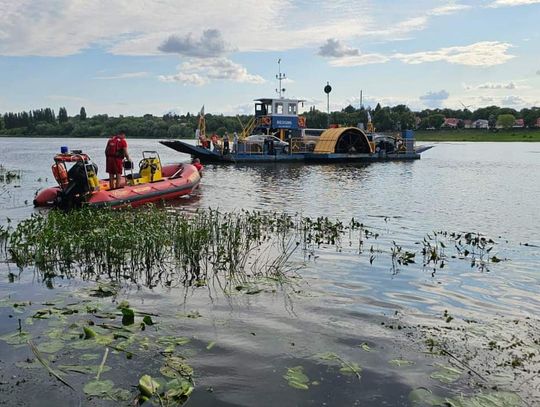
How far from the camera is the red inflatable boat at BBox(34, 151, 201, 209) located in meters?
14.7

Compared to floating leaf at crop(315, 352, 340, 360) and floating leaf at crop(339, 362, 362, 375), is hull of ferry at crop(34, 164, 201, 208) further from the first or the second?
→ floating leaf at crop(339, 362, 362, 375)

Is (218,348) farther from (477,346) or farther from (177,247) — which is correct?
(177,247)

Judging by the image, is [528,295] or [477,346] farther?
[528,295]

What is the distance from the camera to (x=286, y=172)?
110 ft

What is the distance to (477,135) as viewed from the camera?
399ft

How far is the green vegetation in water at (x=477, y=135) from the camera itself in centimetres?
11369

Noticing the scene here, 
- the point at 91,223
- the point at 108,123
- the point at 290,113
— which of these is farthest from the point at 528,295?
the point at 108,123

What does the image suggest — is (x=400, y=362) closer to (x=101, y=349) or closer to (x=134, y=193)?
(x=101, y=349)

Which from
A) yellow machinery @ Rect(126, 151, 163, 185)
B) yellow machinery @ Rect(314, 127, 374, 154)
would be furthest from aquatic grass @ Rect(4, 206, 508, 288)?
yellow machinery @ Rect(314, 127, 374, 154)

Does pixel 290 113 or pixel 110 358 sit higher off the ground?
pixel 290 113

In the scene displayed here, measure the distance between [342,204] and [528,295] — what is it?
10541 mm

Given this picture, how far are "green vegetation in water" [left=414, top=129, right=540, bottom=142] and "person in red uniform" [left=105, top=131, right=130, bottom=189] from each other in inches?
4189

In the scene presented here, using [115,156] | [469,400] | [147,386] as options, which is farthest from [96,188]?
[469,400]

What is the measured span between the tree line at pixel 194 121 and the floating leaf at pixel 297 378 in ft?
225
